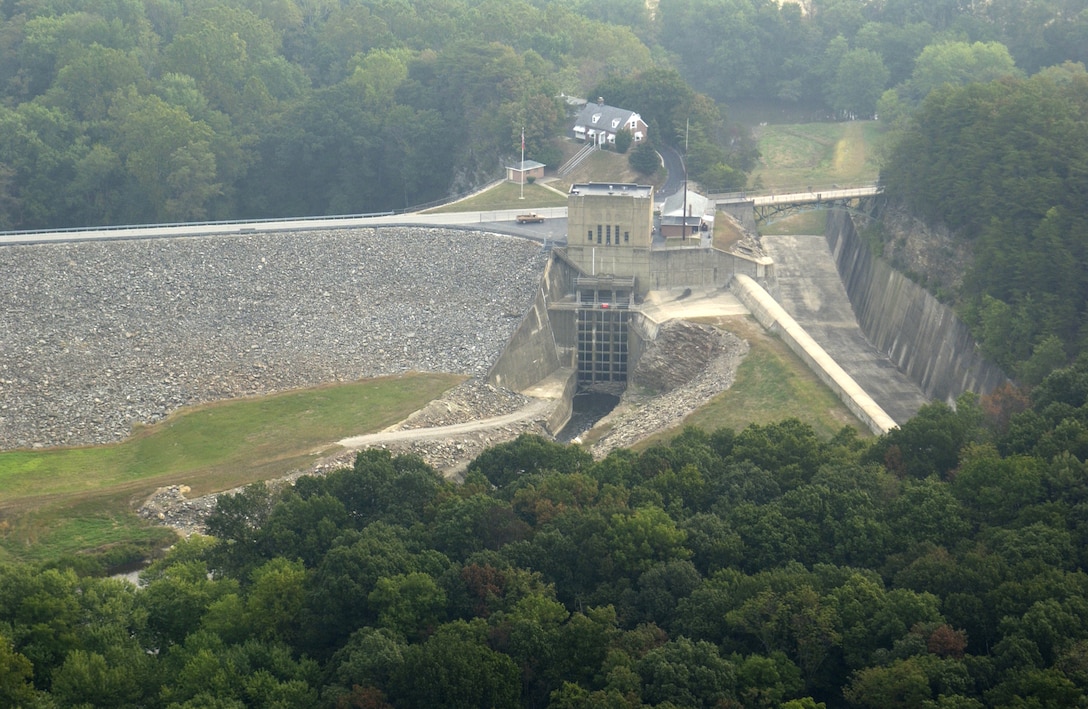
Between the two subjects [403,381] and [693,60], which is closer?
[403,381]

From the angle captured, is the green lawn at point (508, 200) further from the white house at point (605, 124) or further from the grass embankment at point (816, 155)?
A: the grass embankment at point (816, 155)

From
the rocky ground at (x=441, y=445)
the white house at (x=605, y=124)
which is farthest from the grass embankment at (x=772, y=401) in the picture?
the white house at (x=605, y=124)

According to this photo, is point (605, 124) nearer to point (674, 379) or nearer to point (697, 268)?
point (697, 268)

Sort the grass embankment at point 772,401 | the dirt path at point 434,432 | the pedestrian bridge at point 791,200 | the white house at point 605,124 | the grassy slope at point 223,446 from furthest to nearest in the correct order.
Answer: the white house at point 605,124 < the pedestrian bridge at point 791,200 < the grass embankment at point 772,401 < the dirt path at point 434,432 < the grassy slope at point 223,446

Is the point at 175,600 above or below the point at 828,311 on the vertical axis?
above

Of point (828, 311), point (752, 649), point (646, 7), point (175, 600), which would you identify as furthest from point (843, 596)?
point (646, 7)

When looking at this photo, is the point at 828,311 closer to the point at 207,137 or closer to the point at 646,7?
the point at 207,137

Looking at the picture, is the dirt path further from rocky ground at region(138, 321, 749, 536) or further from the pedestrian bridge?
the pedestrian bridge
